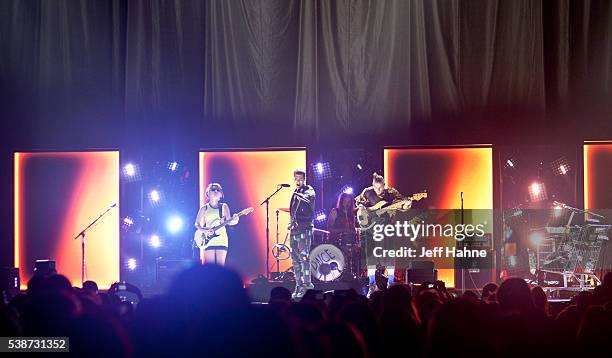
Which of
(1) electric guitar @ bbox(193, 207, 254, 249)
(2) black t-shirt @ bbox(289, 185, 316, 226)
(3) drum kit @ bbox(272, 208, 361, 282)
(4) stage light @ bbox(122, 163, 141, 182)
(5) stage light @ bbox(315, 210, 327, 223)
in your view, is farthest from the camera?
(4) stage light @ bbox(122, 163, 141, 182)

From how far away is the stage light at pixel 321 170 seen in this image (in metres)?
14.4

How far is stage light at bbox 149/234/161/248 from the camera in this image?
47.6 feet

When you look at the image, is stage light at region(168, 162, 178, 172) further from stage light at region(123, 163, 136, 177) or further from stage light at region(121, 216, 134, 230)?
stage light at region(121, 216, 134, 230)

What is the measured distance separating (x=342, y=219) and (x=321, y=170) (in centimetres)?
109

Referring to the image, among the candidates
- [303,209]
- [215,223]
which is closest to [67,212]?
[215,223]

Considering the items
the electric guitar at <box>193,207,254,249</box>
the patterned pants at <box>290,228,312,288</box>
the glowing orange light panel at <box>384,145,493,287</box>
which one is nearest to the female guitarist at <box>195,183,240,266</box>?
the electric guitar at <box>193,207,254,249</box>

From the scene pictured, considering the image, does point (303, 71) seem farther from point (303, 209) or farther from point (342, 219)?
point (342, 219)

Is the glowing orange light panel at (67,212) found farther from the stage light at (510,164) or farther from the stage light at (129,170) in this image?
the stage light at (510,164)

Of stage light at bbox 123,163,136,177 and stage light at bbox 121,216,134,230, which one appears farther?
stage light at bbox 123,163,136,177

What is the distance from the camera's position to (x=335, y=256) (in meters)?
13.6

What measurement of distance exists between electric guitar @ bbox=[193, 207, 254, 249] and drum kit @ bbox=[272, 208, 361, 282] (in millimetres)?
1609

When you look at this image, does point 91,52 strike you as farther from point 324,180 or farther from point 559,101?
point 559,101

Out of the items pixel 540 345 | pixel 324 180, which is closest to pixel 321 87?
pixel 324 180

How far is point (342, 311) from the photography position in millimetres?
4910
